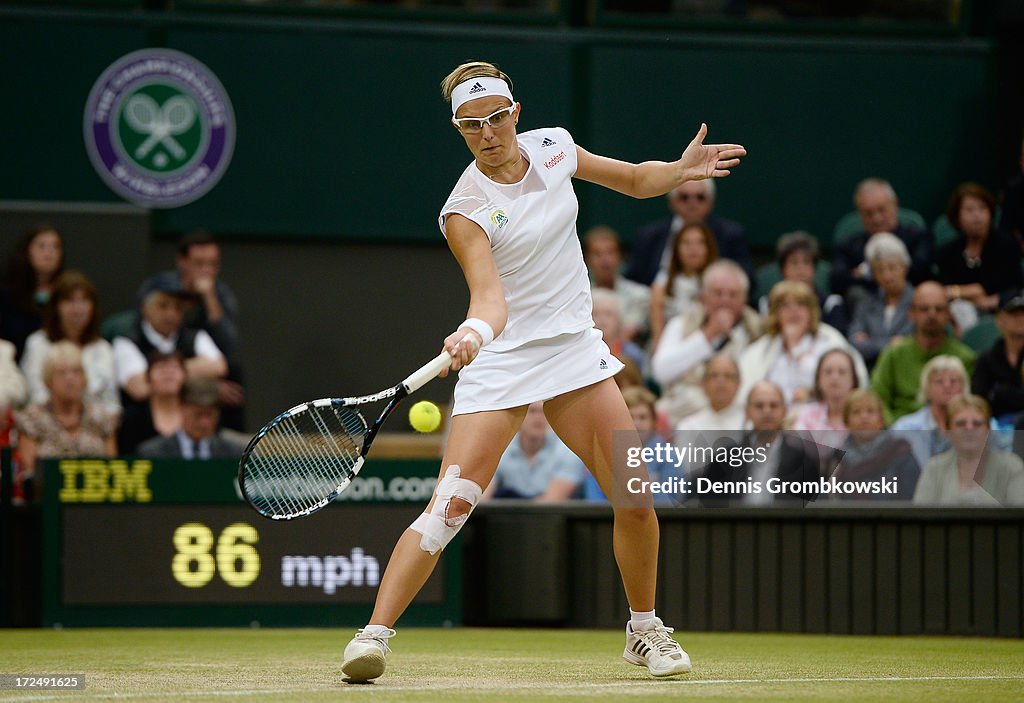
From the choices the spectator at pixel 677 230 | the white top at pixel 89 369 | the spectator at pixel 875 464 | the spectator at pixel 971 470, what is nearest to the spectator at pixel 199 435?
the white top at pixel 89 369

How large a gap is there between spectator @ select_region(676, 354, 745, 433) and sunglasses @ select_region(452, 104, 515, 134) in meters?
3.72

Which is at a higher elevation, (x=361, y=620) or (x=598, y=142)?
(x=598, y=142)

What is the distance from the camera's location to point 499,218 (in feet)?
17.5

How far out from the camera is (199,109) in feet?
38.6

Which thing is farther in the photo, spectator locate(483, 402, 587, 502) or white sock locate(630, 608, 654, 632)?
spectator locate(483, 402, 587, 502)

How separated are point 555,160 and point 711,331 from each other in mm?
4164

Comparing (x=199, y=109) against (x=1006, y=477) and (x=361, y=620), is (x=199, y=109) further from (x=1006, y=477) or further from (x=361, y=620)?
(x=1006, y=477)

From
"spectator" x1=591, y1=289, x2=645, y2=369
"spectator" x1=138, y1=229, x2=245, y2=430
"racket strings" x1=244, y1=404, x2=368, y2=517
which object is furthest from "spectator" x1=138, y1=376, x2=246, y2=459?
"racket strings" x1=244, y1=404, x2=368, y2=517

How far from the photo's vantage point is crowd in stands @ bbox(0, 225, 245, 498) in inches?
352

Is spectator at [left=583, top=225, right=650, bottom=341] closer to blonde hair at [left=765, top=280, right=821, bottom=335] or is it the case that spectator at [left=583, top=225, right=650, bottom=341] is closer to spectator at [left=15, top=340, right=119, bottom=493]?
blonde hair at [left=765, top=280, right=821, bottom=335]

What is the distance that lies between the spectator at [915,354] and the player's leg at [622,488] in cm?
398

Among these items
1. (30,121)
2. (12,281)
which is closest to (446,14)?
(30,121)

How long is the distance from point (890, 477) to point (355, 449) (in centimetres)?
369

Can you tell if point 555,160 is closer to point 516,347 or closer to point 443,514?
point 516,347
